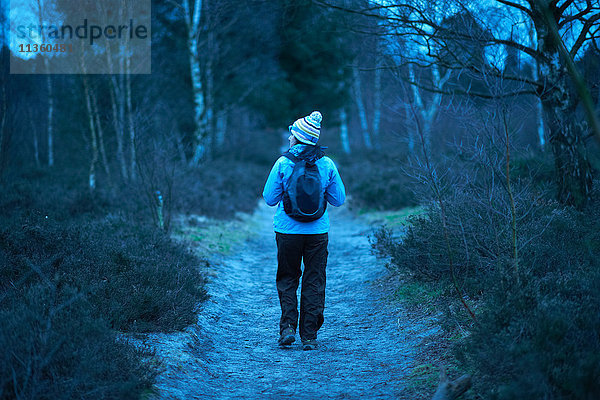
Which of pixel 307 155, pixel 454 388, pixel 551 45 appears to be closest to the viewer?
pixel 454 388

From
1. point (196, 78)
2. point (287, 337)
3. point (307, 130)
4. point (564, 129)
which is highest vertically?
point (196, 78)

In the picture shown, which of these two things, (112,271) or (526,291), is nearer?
(526,291)

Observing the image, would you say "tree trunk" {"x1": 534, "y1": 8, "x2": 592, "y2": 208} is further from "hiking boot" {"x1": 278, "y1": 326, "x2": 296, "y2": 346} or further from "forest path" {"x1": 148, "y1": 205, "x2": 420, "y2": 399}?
"hiking boot" {"x1": 278, "y1": 326, "x2": 296, "y2": 346}

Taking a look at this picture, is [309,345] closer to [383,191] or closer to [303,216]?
[303,216]

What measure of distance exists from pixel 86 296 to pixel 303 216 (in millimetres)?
2185

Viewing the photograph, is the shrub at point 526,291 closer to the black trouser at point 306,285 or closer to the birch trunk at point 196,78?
the black trouser at point 306,285

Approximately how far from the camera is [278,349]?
5.62 metres

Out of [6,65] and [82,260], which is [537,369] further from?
[6,65]

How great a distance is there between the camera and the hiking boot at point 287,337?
217 inches

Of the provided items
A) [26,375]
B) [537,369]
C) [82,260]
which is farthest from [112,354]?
[537,369]

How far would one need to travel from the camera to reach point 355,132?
5166 cm

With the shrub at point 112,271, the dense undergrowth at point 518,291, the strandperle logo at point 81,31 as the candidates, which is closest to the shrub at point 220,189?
the strandperle logo at point 81,31

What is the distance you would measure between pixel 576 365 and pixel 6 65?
13.5m

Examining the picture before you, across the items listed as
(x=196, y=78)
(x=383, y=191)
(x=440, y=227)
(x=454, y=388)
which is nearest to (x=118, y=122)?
(x=196, y=78)
